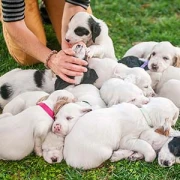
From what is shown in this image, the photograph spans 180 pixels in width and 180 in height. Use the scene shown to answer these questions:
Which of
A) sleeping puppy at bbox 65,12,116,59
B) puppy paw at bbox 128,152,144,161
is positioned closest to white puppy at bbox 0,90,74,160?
puppy paw at bbox 128,152,144,161

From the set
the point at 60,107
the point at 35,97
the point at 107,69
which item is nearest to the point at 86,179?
the point at 60,107

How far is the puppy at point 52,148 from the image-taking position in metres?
4.20

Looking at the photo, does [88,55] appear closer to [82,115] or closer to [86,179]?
[82,115]

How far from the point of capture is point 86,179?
4.03 metres

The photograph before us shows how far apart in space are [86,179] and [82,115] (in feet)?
1.89

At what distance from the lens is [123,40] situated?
688 cm

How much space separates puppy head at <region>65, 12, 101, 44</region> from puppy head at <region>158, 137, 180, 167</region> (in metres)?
1.68

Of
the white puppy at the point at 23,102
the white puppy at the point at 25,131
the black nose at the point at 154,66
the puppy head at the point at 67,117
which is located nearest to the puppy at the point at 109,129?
the puppy head at the point at 67,117

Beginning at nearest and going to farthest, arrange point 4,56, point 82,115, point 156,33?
point 82,115 < point 4,56 < point 156,33

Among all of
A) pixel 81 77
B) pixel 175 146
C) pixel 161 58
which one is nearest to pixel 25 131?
pixel 81 77

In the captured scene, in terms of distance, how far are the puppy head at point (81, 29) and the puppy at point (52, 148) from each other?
1399 mm

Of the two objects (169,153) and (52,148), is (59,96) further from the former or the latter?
(169,153)

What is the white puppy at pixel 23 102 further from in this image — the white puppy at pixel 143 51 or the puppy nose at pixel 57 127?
the white puppy at pixel 143 51

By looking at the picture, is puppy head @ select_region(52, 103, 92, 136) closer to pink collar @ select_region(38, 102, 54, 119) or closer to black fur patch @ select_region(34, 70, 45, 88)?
pink collar @ select_region(38, 102, 54, 119)
